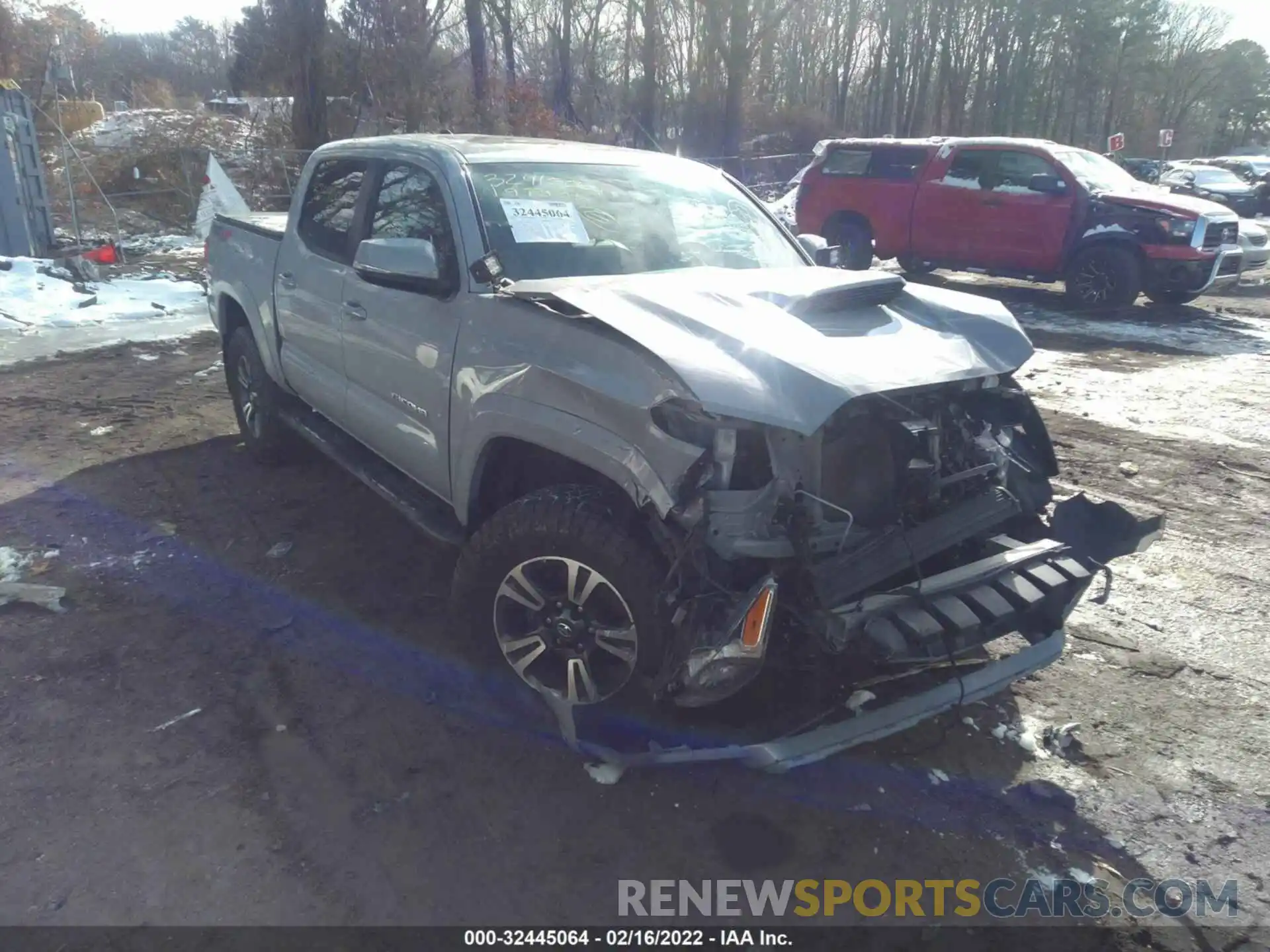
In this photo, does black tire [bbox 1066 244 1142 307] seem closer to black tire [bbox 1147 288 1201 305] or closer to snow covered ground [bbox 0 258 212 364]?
black tire [bbox 1147 288 1201 305]

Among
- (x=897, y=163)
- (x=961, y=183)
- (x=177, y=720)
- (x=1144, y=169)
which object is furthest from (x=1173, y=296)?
(x=1144, y=169)

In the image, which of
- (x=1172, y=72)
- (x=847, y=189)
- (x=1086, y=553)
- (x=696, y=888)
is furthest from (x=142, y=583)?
(x=1172, y=72)

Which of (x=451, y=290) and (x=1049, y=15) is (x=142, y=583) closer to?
(x=451, y=290)

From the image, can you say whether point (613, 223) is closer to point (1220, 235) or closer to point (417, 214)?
point (417, 214)

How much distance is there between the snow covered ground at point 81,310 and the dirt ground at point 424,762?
4.74 meters

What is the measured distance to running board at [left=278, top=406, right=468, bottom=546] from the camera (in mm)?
3754

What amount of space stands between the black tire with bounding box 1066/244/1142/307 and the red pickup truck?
0.01 m

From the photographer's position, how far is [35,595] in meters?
4.13

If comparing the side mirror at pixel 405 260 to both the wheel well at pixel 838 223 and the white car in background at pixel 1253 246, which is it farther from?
the white car in background at pixel 1253 246

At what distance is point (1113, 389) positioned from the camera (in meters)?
7.79

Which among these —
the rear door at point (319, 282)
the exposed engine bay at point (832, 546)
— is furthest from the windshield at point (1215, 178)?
the exposed engine bay at point (832, 546)

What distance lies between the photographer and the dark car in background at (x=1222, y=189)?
80.6ft

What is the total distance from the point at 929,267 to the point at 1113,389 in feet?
19.2

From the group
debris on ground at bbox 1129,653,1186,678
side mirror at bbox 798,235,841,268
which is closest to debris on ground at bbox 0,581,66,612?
side mirror at bbox 798,235,841,268
